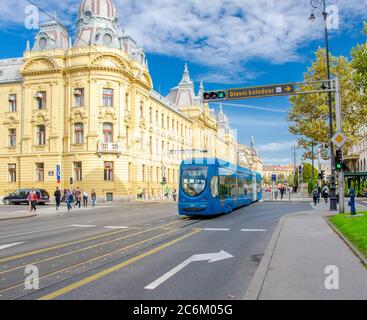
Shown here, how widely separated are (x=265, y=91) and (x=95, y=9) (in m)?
37.4

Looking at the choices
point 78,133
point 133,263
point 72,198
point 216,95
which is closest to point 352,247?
point 133,263

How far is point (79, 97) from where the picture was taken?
4984 cm

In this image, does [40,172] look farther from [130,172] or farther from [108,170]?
[130,172]

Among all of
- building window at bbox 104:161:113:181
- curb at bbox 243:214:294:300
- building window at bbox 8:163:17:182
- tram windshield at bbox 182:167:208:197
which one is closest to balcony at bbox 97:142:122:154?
building window at bbox 104:161:113:181

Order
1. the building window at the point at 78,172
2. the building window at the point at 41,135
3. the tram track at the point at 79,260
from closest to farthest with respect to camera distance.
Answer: the tram track at the point at 79,260 < the building window at the point at 78,172 < the building window at the point at 41,135

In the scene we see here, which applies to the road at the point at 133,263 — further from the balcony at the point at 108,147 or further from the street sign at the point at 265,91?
the balcony at the point at 108,147

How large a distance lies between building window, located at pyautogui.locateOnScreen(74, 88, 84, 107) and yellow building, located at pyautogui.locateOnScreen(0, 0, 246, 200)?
0.12m

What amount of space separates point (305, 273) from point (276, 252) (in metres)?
Result: 2.42

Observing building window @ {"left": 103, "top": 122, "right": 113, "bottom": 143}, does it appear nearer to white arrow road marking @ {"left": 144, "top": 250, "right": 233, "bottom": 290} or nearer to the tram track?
the tram track

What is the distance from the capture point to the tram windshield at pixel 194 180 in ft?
71.0

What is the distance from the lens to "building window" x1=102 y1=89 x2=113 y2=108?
4941cm

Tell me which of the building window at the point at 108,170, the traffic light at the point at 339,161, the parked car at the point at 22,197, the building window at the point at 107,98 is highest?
the building window at the point at 107,98

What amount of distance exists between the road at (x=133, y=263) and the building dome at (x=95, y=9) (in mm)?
41852

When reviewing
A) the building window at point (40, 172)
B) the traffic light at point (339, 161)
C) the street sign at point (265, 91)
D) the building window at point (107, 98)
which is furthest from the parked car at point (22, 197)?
the traffic light at point (339, 161)
